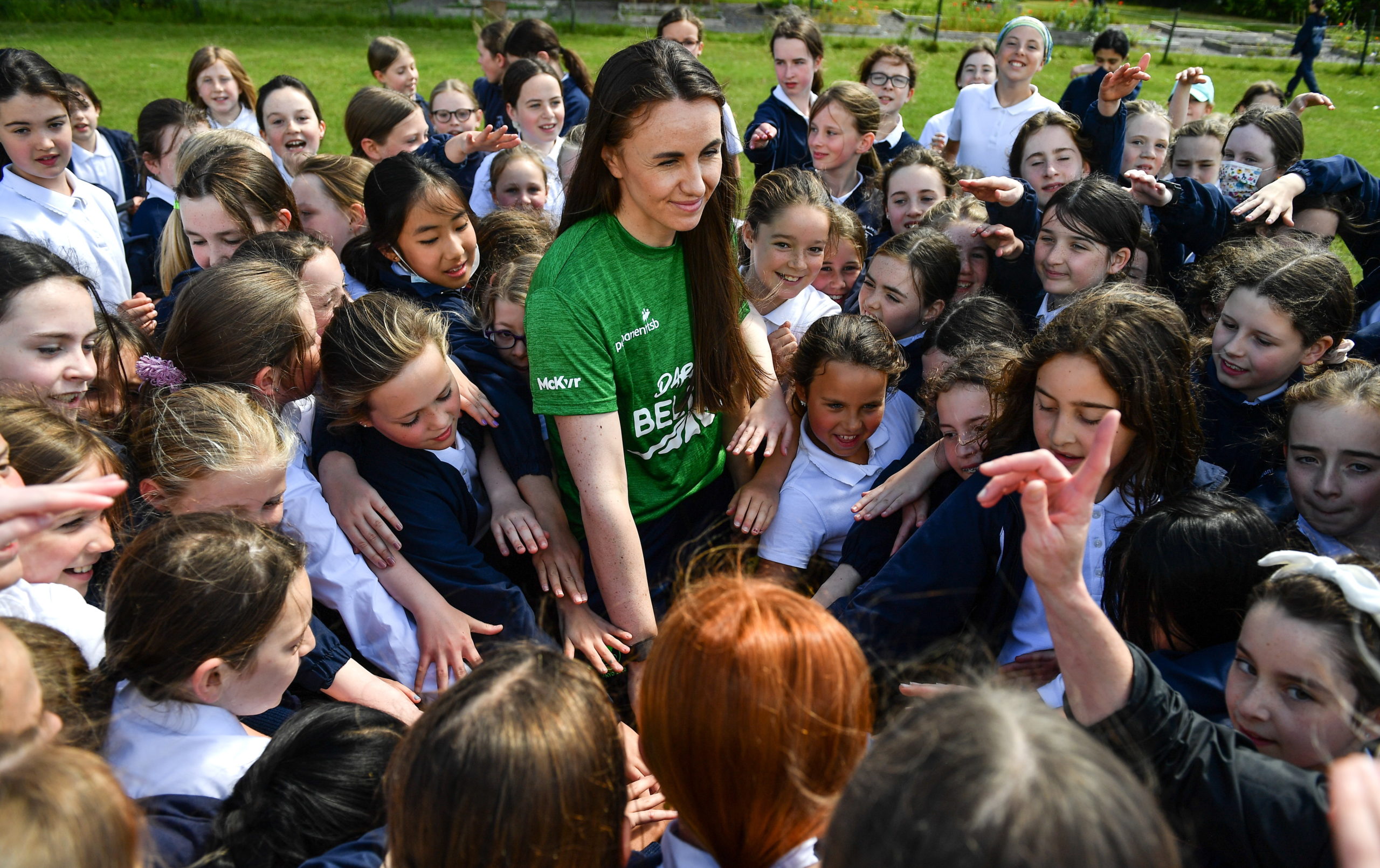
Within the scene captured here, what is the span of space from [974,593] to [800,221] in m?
1.75

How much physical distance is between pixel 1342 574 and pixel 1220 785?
48 cm

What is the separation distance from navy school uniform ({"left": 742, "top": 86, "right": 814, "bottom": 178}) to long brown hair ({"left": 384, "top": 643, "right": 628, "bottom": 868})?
4.59m

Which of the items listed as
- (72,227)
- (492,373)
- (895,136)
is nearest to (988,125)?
(895,136)

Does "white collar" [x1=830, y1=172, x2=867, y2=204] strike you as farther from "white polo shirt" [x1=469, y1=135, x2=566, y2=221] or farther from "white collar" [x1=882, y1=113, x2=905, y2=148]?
"white polo shirt" [x1=469, y1=135, x2=566, y2=221]

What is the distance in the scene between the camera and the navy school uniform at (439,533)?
239cm

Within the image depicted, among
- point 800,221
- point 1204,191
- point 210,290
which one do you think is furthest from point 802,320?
point 210,290

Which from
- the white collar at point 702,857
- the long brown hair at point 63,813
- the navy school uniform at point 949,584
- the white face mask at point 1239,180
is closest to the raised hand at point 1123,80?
the white face mask at point 1239,180

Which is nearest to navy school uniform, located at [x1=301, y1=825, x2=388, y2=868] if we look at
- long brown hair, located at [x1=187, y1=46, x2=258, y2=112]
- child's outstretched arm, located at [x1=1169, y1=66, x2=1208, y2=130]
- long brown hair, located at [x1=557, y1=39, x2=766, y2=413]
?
long brown hair, located at [x1=557, y1=39, x2=766, y2=413]

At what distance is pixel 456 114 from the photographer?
6270 millimetres

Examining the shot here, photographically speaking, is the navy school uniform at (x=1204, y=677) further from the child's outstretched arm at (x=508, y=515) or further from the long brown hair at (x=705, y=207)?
the child's outstretched arm at (x=508, y=515)

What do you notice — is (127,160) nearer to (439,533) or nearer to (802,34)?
(802,34)

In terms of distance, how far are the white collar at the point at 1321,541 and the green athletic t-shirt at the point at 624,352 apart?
5.45 feet

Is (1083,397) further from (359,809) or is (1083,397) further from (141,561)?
(141,561)

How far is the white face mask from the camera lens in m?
4.24
